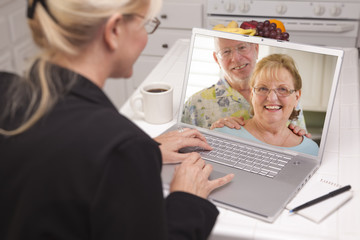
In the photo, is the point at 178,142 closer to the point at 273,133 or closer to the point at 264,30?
the point at 273,133

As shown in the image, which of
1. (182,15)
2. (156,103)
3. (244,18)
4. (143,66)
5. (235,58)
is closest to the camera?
(235,58)

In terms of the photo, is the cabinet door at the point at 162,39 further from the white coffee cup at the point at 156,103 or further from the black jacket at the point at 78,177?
the black jacket at the point at 78,177

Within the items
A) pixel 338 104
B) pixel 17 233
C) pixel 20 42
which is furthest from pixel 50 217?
pixel 20 42

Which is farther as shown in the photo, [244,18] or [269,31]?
[244,18]

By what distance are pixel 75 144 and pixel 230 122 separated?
2.19ft

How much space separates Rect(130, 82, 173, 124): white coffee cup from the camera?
1373 mm

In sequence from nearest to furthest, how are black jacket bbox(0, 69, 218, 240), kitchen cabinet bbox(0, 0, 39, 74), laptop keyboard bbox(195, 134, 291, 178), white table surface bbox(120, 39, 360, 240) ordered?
black jacket bbox(0, 69, 218, 240)
white table surface bbox(120, 39, 360, 240)
laptop keyboard bbox(195, 134, 291, 178)
kitchen cabinet bbox(0, 0, 39, 74)

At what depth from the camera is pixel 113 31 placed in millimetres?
767

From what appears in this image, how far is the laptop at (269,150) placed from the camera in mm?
1013

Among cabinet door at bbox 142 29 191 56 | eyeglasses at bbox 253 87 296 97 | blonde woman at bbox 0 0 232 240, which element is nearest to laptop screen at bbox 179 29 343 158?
eyeglasses at bbox 253 87 296 97

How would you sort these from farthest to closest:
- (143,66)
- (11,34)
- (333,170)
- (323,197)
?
(143,66), (11,34), (333,170), (323,197)

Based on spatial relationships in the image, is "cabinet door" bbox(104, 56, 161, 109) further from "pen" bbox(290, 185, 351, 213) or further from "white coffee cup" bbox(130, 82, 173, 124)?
"pen" bbox(290, 185, 351, 213)

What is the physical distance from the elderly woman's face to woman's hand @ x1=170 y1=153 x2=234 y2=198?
230mm

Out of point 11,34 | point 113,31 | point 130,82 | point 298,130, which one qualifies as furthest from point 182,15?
point 113,31
